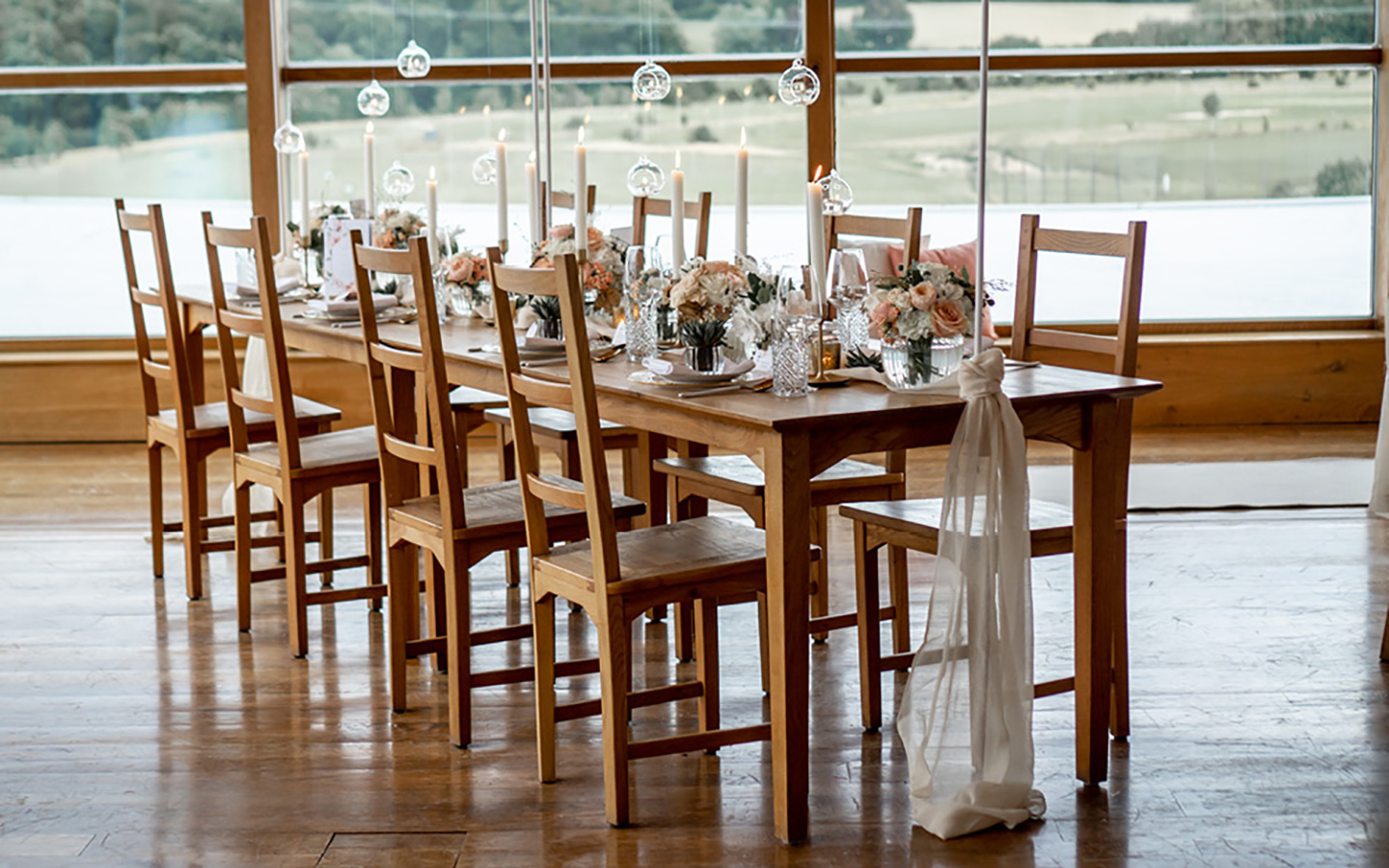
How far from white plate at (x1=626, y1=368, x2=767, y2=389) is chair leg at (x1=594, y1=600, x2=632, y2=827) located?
471 millimetres

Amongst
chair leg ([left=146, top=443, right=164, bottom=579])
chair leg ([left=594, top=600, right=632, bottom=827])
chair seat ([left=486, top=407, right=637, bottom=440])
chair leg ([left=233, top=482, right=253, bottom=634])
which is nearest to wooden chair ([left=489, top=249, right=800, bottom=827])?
chair leg ([left=594, top=600, right=632, bottom=827])

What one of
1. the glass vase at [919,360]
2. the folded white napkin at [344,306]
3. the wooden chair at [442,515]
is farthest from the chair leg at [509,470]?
the glass vase at [919,360]

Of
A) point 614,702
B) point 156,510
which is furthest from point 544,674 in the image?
point 156,510

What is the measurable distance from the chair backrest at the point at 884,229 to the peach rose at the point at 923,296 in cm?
93

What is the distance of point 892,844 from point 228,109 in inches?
216

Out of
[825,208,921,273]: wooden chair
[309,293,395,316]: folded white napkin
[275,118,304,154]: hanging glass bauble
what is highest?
[275,118,304,154]: hanging glass bauble

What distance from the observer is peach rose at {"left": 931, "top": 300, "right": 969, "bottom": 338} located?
2.98 metres

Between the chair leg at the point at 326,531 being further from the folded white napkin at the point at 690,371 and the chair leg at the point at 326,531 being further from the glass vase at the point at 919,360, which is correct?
the glass vase at the point at 919,360

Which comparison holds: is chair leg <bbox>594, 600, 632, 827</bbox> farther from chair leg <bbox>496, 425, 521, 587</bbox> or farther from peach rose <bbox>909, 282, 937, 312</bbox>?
chair leg <bbox>496, 425, 521, 587</bbox>

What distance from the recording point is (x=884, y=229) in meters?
4.23

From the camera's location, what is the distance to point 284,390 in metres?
3.94

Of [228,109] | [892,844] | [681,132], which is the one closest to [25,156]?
[228,109]

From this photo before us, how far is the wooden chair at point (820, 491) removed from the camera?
142 inches

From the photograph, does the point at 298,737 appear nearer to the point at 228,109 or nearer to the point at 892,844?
the point at 892,844
